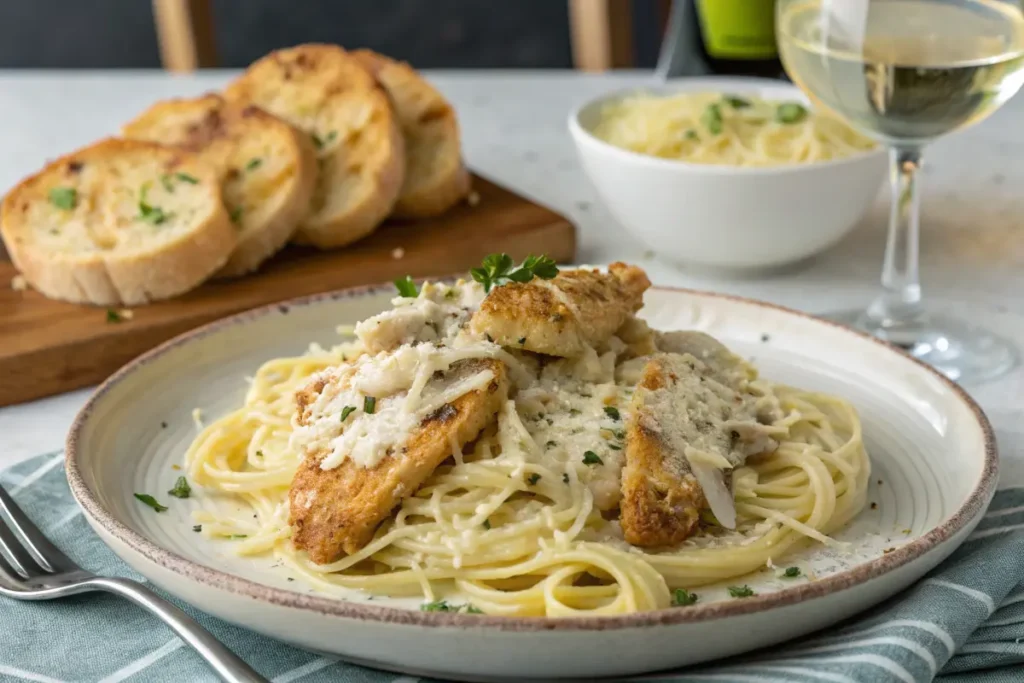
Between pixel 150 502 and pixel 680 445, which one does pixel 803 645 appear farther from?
pixel 150 502

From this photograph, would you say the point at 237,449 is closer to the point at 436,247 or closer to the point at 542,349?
the point at 542,349

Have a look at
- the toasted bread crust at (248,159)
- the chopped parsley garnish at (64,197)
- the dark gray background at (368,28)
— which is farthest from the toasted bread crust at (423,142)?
the dark gray background at (368,28)

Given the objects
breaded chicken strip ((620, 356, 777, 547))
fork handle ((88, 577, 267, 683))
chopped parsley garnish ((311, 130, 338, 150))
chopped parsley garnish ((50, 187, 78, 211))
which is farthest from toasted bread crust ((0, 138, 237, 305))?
breaded chicken strip ((620, 356, 777, 547))

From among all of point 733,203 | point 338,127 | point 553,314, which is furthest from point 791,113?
point 553,314

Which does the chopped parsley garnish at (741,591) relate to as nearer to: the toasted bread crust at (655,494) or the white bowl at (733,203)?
the toasted bread crust at (655,494)

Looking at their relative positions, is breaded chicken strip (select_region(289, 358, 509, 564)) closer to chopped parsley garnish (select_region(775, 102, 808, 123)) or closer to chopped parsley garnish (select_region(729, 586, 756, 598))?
chopped parsley garnish (select_region(729, 586, 756, 598))
